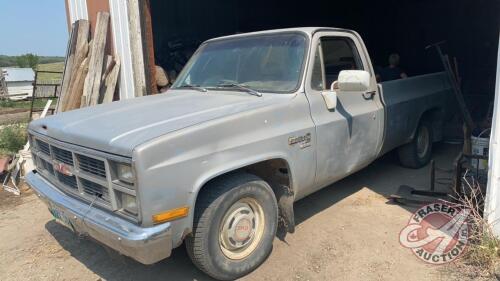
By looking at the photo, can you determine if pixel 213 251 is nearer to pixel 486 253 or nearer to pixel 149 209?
pixel 149 209

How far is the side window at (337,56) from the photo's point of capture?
420cm

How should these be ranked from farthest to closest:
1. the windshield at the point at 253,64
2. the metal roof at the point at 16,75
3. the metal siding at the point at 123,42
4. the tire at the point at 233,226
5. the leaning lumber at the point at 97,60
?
the metal roof at the point at 16,75 → the leaning lumber at the point at 97,60 → the metal siding at the point at 123,42 → the windshield at the point at 253,64 → the tire at the point at 233,226

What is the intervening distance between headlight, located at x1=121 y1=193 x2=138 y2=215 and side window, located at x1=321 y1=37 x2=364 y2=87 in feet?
7.49

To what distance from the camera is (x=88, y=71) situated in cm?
702

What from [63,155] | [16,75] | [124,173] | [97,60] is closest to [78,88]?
[97,60]

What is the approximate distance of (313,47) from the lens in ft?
12.8

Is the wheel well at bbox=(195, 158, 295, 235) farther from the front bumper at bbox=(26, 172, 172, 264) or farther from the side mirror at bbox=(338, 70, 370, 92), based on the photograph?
the front bumper at bbox=(26, 172, 172, 264)

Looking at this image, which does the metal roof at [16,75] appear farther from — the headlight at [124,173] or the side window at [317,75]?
the headlight at [124,173]

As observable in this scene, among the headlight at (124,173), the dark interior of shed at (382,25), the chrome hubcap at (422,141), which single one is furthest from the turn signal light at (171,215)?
the dark interior of shed at (382,25)

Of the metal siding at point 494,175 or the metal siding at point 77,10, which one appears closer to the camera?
the metal siding at point 494,175

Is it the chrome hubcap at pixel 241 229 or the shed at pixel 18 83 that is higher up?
the chrome hubcap at pixel 241 229

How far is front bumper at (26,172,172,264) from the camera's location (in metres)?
2.64

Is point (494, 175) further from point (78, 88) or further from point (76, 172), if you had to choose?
point (78, 88)

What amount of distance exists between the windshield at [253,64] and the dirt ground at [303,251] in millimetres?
1481
